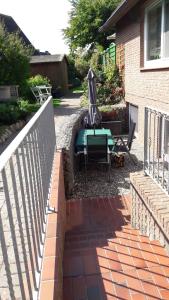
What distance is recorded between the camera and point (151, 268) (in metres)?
3.28

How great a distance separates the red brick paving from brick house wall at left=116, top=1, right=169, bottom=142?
4.01 m

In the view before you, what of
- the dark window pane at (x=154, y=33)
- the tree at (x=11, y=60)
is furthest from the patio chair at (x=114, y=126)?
the tree at (x=11, y=60)

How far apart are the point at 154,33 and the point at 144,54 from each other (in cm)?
87

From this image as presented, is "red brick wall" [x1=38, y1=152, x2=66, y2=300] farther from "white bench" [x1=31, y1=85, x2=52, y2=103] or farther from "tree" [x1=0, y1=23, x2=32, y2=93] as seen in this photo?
"white bench" [x1=31, y1=85, x2=52, y2=103]

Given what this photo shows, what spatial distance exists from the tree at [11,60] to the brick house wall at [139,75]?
4.58 m

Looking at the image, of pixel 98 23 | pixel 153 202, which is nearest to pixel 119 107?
pixel 153 202

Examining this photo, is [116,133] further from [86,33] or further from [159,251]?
[86,33]

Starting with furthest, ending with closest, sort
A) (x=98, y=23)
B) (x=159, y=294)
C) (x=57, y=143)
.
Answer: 1. (x=98, y=23)
2. (x=57, y=143)
3. (x=159, y=294)

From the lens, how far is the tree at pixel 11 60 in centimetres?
1333

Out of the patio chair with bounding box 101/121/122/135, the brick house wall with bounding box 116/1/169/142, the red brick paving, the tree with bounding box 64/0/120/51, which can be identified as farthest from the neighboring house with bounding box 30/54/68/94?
the red brick paving

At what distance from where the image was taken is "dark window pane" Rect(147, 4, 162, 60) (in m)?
7.81

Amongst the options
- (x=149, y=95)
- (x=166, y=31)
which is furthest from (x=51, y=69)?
(x=166, y=31)

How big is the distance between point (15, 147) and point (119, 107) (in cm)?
1002

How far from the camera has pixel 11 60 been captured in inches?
529
